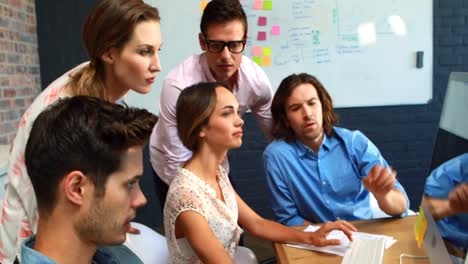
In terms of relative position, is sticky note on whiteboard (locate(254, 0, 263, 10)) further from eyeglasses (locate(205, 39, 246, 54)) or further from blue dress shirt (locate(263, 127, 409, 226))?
blue dress shirt (locate(263, 127, 409, 226))

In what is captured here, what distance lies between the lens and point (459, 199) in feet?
2.99

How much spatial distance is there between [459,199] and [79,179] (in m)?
0.76

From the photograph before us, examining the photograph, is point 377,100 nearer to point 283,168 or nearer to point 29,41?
point 283,168

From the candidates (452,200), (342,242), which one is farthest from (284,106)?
(452,200)

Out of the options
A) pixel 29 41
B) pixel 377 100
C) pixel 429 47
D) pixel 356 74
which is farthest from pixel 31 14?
pixel 429 47

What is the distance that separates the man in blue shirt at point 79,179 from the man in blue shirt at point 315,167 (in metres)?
0.98

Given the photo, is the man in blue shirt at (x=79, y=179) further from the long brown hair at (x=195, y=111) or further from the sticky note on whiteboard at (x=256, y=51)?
the sticky note on whiteboard at (x=256, y=51)

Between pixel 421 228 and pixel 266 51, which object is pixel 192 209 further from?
pixel 266 51

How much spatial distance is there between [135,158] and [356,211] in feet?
3.79

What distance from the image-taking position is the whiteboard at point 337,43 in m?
3.33

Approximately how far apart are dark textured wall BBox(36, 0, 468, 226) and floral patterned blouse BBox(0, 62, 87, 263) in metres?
2.09

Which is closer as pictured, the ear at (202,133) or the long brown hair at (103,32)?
the long brown hair at (103,32)

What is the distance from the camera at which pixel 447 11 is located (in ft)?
11.5

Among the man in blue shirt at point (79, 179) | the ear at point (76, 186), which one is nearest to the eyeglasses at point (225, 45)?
the man in blue shirt at point (79, 179)
